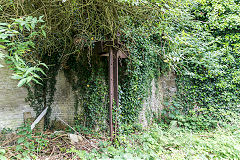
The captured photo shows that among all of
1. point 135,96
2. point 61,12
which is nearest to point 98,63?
point 135,96

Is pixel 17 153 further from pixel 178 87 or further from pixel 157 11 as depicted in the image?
pixel 178 87

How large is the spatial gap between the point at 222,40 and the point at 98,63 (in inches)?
223

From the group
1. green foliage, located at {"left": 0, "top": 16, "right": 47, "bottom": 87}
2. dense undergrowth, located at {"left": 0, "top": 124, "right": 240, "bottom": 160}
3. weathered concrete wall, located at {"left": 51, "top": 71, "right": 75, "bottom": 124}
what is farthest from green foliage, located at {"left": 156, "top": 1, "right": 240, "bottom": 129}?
green foliage, located at {"left": 0, "top": 16, "right": 47, "bottom": 87}

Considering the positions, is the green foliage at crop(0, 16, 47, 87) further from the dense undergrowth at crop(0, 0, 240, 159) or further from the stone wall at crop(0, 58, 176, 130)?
the stone wall at crop(0, 58, 176, 130)

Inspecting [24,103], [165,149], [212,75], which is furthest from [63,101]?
[212,75]

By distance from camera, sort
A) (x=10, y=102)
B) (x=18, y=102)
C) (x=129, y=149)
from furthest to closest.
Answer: (x=18, y=102) → (x=10, y=102) → (x=129, y=149)

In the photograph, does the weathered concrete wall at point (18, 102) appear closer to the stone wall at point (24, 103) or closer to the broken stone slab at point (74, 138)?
the stone wall at point (24, 103)

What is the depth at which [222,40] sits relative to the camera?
7344 millimetres

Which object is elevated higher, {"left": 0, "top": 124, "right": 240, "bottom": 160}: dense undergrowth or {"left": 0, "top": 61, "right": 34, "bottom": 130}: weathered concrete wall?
{"left": 0, "top": 61, "right": 34, "bottom": 130}: weathered concrete wall

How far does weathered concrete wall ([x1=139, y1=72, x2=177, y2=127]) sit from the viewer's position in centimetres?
664

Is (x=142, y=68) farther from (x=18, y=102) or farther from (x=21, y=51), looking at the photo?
(x=21, y=51)

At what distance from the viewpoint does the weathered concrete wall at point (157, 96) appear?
21.8 ft

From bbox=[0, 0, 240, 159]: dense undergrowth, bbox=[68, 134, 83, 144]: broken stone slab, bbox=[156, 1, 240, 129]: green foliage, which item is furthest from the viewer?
bbox=[156, 1, 240, 129]: green foliage

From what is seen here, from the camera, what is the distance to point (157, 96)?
760 centimetres
